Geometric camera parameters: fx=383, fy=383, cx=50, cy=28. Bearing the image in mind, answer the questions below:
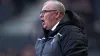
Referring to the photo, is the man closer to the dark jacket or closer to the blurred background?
the dark jacket

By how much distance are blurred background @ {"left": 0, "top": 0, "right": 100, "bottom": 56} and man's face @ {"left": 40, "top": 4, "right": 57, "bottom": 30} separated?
3.40 m

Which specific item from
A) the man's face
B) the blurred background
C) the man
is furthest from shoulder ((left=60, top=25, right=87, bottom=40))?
the blurred background

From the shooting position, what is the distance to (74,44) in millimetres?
4082

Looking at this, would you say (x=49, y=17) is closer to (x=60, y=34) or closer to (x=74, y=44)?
(x=60, y=34)

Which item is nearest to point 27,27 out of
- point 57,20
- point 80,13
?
point 80,13

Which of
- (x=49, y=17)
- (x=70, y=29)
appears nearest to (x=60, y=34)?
(x=70, y=29)

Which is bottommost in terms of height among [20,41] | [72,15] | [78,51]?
[20,41]

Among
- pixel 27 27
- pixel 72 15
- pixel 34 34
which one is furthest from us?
pixel 27 27

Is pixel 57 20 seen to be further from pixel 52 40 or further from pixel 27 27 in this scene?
pixel 27 27

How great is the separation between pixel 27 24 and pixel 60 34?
4737mm

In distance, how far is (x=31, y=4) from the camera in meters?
9.30

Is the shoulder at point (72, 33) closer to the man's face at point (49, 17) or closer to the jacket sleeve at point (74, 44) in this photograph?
the jacket sleeve at point (74, 44)

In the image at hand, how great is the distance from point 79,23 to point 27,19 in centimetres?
480

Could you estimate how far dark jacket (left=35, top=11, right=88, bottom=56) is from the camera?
13.4 feet
